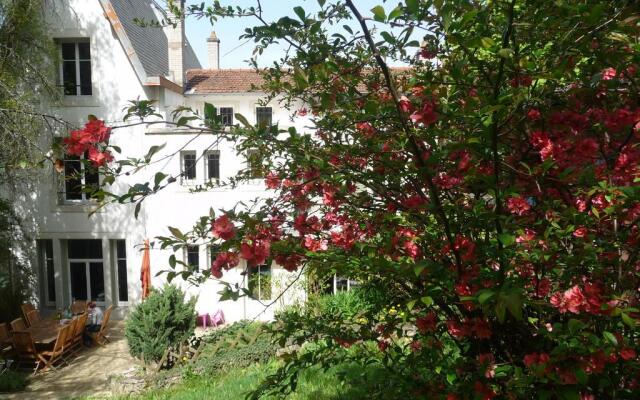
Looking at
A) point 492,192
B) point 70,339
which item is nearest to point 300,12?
point 492,192

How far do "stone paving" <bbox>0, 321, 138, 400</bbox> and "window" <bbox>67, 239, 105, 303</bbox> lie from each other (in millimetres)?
2819

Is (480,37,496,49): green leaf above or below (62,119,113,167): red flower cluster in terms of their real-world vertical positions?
above

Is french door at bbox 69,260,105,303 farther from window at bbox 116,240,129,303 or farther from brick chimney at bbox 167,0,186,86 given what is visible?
brick chimney at bbox 167,0,186,86

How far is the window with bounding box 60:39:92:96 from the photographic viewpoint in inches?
567

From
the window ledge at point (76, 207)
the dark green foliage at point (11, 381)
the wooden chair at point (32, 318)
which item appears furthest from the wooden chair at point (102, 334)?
the window ledge at point (76, 207)

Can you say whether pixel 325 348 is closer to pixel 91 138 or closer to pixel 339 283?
pixel 91 138

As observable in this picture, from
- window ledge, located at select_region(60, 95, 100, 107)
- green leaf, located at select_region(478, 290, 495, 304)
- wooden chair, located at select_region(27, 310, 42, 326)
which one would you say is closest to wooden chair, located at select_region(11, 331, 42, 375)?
wooden chair, located at select_region(27, 310, 42, 326)

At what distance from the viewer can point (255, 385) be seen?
5.73 meters

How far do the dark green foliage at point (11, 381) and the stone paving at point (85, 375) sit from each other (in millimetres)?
147

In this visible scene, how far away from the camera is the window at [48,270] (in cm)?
1481

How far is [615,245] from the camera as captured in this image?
1861mm

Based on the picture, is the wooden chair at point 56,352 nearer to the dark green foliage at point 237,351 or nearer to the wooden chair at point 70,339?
the wooden chair at point 70,339

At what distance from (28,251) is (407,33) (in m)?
15.3

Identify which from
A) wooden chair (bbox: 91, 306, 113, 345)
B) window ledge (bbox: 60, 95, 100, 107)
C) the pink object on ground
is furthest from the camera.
A: window ledge (bbox: 60, 95, 100, 107)
